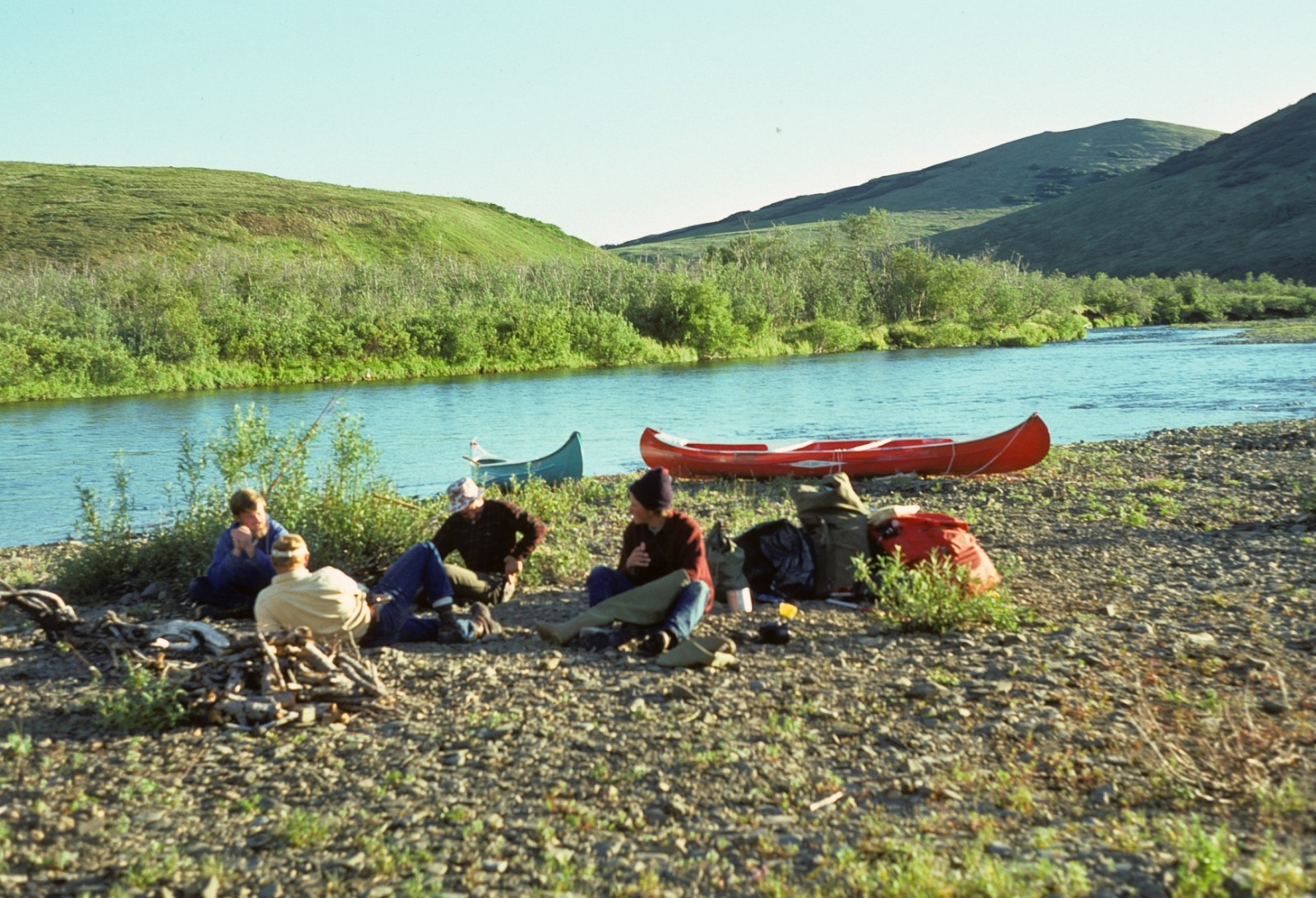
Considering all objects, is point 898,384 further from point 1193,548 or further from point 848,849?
point 848,849

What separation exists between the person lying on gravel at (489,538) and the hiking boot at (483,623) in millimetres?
625

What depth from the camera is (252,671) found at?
6.52m

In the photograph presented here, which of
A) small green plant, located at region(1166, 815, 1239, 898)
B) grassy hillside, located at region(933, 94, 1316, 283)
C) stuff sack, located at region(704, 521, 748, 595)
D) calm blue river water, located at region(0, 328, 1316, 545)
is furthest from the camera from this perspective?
grassy hillside, located at region(933, 94, 1316, 283)

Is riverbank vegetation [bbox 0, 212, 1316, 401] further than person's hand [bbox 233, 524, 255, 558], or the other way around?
riverbank vegetation [bbox 0, 212, 1316, 401]

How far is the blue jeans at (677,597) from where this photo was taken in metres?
7.64

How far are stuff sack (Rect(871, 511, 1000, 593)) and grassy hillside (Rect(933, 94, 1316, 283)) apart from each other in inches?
4932

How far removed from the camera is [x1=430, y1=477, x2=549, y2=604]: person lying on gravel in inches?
355

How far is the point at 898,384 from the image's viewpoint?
4319 centimetres

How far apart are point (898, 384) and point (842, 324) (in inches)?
1191

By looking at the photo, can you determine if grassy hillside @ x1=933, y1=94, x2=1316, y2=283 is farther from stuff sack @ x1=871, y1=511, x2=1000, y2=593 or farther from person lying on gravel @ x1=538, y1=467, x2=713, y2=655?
person lying on gravel @ x1=538, y1=467, x2=713, y2=655

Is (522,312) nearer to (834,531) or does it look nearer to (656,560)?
(834,531)

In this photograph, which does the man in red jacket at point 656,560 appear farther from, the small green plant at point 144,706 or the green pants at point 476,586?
the small green plant at point 144,706

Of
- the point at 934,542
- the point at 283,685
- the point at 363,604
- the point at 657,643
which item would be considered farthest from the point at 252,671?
the point at 934,542

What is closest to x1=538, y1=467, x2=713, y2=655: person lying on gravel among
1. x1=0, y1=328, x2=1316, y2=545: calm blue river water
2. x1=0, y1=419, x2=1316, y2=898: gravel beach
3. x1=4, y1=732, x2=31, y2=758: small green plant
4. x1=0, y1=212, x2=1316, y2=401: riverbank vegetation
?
x1=0, y1=419, x2=1316, y2=898: gravel beach
